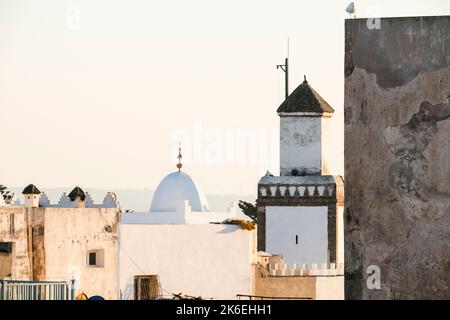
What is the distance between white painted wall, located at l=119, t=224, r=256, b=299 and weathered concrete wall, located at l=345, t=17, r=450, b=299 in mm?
21512

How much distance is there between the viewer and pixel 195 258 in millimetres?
36094

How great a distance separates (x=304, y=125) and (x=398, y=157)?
132ft

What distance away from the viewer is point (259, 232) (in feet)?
181

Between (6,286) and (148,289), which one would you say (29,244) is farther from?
(6,286)

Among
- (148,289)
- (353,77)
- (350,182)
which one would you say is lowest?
(148,289)

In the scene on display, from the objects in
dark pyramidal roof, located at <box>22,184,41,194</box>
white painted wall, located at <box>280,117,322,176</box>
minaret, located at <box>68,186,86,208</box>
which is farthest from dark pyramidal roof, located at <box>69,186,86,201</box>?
white painted wall, located at <box>280,117,322,176</box>

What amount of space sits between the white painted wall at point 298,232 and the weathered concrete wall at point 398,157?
4035cm

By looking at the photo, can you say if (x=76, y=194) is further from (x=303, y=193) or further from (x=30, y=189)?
(x=303, y=193)

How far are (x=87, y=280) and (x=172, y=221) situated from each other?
1435 cm

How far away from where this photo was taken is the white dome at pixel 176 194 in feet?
159

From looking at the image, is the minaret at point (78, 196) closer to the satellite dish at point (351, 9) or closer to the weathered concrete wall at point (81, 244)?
the weathered concrete wall at point (81, 244)

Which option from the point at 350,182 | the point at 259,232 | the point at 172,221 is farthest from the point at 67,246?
the point at 259,232

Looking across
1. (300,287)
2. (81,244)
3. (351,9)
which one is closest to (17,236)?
(81,244)

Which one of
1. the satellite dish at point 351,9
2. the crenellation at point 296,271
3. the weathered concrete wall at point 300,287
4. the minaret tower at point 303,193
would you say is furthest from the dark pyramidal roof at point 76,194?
the satellite dish at point 351,9
